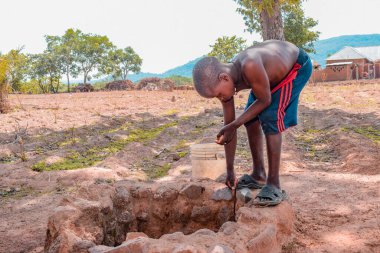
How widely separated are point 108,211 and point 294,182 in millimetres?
1811

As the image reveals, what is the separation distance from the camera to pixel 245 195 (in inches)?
112

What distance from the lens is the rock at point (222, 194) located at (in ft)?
9.79

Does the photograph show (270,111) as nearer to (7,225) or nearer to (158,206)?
(158,206)

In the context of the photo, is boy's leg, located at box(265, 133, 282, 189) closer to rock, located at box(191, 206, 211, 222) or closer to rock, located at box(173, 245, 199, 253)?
rock, located at box(191, 206, 211, 222)

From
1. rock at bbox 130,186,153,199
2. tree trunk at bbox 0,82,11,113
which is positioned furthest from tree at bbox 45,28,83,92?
rock at bbox 130,186,153,199

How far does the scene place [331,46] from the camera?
230 ft

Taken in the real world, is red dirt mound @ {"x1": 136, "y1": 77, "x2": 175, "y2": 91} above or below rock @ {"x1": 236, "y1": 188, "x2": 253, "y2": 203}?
above

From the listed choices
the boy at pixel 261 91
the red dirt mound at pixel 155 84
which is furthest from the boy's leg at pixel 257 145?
the red dirt mound at pixel 155 84

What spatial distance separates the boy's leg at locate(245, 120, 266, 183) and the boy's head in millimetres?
559

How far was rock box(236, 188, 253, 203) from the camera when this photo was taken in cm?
284

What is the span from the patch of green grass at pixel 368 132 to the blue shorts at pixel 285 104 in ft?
10.9

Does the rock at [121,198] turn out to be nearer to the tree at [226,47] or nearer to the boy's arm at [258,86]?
the boy's arm at [258,86]

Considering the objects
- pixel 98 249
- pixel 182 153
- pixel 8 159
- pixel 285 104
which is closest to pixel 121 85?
pixel 8 159

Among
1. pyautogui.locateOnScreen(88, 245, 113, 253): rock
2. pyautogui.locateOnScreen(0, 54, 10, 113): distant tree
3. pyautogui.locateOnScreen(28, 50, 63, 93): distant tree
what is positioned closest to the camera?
pyautogui.locateOnScreen(88, 245, 113, 253): rock
